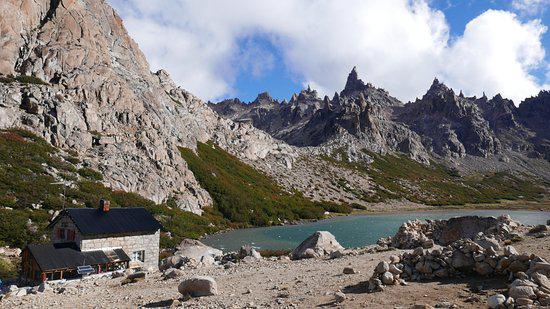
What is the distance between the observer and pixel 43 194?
199 feet

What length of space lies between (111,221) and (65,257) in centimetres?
558

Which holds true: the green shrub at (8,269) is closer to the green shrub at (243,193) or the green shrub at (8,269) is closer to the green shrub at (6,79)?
the green shrub at (243,193)

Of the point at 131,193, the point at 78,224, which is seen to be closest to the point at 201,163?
the point at 131,193

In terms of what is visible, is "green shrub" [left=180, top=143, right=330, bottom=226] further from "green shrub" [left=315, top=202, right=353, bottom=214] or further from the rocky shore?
the rocky shore

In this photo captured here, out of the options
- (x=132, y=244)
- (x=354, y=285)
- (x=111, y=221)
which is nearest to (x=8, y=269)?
(x=111, y=221)

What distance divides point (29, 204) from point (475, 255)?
192 ft

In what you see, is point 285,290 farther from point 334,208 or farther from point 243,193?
point 334,208

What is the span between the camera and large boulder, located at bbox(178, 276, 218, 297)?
762 inches

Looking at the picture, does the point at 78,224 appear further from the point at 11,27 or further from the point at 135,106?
the point at 11,27

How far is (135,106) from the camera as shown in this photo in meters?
115

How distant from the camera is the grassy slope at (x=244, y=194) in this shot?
326 feet

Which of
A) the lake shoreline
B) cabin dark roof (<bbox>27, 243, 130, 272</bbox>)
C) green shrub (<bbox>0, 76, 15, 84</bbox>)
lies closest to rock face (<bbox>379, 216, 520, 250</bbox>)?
cabin dark roof (<bbox>27, 243, 130, 272</bbox>)

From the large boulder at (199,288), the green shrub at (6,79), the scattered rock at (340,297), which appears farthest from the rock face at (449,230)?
the green shrub at (6,79)

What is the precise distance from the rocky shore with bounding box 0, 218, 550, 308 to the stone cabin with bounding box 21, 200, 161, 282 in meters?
6.25
